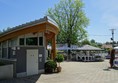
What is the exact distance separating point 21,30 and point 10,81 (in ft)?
11.3

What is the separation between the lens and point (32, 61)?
51.5ft

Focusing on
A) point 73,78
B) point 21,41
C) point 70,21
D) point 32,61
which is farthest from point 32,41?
point 70,21

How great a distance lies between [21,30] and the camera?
13.5 metres

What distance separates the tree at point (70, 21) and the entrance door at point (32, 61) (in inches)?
1032

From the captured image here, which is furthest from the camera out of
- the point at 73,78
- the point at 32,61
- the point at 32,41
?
the point at 32,41

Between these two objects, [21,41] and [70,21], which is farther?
[70,21]

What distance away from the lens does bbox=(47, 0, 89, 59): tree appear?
42319 mm

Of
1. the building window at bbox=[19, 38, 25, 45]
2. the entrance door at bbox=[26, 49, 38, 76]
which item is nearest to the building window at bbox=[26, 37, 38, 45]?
the building window at bbox=[19, 38, 25, 45]

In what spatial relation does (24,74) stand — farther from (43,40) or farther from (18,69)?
(43,40)

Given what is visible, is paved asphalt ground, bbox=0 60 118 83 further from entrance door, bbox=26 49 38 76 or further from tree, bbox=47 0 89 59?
tree, bbox=47 0 89 59

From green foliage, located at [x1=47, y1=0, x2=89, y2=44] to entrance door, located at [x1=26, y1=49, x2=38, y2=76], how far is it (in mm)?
26345

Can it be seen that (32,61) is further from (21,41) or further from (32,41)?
(21,41)

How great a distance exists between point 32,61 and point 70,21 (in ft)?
91.2

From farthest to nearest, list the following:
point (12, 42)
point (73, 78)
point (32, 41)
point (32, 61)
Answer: point (32, 41), point (32, 61), point (12, 42), point (73, 78)
